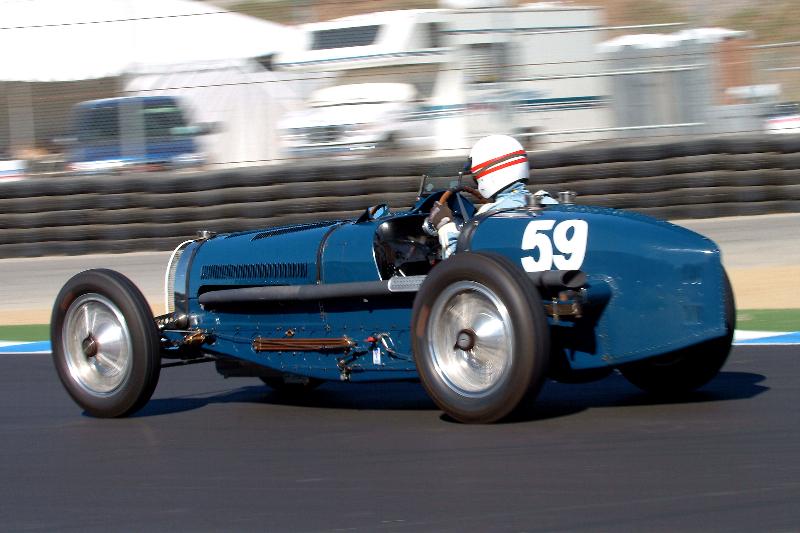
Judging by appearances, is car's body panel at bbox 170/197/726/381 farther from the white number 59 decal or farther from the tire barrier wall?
the tire barrier wall

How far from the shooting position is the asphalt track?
12.6ft

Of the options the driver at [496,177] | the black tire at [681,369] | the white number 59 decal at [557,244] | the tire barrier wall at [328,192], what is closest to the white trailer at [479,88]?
the tire barrier wall at [328,192]

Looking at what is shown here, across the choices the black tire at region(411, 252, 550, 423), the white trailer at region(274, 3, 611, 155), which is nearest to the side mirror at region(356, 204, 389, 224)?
the black tire at region(411, 252, 550, 423)

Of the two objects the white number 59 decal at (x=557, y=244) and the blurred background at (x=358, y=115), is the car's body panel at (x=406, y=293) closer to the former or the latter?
the white number 59 decal at (x=557, y=244)

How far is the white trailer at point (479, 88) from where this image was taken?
13422mm

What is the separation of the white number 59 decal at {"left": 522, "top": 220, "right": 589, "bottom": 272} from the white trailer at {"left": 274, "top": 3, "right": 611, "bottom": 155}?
8144mm

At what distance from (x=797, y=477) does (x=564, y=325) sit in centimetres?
139

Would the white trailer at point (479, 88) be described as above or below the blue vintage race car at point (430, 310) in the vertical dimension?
above

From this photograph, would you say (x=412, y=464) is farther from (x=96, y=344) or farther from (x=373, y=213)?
(x=96, y=344)

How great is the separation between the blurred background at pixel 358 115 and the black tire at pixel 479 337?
7616 mm

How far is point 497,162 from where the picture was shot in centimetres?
587

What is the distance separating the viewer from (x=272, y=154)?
13.8m

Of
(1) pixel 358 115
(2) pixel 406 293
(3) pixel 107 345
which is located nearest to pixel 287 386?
(3) pixel 107 345

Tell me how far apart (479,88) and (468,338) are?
28.5ft
